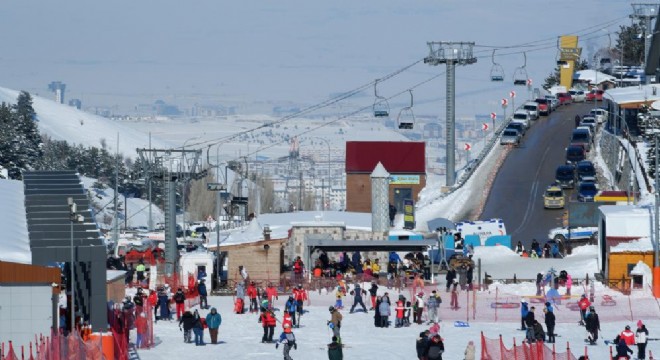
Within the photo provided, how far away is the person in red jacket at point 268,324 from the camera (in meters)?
37.0

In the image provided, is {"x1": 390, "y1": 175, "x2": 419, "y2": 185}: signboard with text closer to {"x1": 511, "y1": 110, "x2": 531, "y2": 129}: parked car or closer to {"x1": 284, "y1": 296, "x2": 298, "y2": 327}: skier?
{"x1": 511, "y1": 110, "x2": 531, "y2": 129}: parked car

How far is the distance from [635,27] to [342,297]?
115 m

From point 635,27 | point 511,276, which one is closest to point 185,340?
point 511,276

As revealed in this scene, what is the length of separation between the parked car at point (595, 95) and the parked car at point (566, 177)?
3606 cm

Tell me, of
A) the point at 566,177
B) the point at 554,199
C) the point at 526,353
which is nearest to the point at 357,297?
the point at 526,353

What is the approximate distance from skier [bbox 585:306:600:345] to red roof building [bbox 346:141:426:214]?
59.6m

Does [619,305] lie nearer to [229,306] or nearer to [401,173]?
[229,306]

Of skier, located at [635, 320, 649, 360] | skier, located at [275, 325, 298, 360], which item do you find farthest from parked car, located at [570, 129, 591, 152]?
skier, located at [275, 325, 298, 360]

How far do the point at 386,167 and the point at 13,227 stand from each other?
60.2 metres

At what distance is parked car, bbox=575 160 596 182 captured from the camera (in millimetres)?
77875

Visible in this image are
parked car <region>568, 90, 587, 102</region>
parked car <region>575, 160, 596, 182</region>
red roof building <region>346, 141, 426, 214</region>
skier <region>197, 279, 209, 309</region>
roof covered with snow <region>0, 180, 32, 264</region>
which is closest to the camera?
roof covered with snow <region>0, 180, 32, 264</region>

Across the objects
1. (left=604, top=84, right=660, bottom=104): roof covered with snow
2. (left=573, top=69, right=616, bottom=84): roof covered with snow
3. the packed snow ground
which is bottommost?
the packed snow ground

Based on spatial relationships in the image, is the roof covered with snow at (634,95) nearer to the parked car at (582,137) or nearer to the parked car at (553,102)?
the parked car at (582,137)

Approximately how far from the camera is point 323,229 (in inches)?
2151
